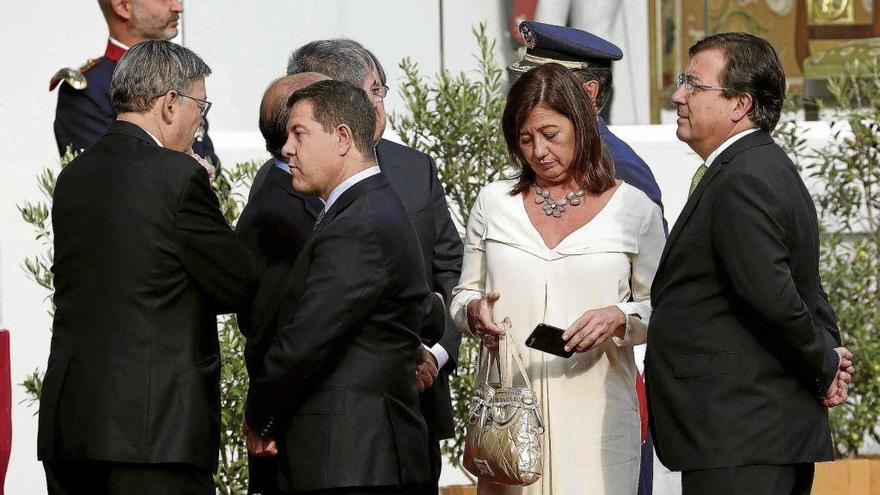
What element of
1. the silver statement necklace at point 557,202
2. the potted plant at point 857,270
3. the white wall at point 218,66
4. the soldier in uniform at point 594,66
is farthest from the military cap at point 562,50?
the white wall at point 218,66

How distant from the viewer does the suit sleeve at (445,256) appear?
4.98 m

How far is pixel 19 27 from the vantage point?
24.7 feet

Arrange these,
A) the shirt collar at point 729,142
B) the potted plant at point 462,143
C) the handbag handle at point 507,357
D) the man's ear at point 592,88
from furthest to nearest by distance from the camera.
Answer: the potted plant at point 462,143
the man's ear at point 592,88
the handbag handle at point 507,357
the shirt collar at point 729,142

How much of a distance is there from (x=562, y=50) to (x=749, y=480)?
1.79 metres

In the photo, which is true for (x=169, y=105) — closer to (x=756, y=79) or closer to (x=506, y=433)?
(x=506, y=433)

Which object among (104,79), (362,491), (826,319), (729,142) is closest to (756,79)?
(729,142)

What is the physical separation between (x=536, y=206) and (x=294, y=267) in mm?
937

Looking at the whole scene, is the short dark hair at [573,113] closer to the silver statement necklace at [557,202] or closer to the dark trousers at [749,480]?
the silver statement necklace at [557,202]

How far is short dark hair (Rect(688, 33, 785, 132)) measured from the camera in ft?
14.0

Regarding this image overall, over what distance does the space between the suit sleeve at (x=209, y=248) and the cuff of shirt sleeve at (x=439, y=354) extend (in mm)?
821

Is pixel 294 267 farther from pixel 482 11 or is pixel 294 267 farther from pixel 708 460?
pixel 482 11

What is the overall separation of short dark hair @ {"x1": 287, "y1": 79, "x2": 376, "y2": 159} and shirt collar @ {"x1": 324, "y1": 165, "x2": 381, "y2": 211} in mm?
50

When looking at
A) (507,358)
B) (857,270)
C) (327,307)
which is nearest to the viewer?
(327,307)

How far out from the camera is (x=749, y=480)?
4051 mm
